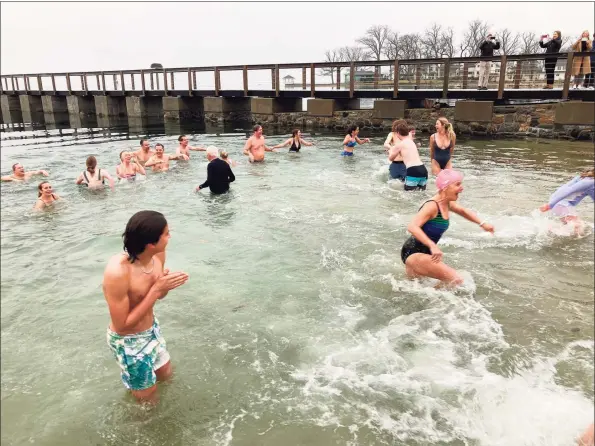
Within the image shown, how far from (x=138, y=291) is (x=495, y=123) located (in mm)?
17970

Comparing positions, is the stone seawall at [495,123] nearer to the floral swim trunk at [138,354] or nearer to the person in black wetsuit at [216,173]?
the person in black wetsuit at [216,173]

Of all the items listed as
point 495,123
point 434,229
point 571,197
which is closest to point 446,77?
point 495,123

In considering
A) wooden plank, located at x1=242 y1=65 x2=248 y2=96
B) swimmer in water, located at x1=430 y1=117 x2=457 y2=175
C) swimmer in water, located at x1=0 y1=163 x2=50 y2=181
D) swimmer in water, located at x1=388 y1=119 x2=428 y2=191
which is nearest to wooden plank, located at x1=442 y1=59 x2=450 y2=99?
swimmer in water, located at x1=388 y1=119 x2=428 y2=191

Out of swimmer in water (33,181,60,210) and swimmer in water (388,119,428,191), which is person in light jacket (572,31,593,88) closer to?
swimmer in water (388,119,428,191)

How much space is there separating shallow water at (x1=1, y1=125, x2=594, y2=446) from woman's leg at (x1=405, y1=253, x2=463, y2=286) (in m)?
0.20

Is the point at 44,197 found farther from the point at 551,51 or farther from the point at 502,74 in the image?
the point at 551,51

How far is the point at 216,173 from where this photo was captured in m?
9.34

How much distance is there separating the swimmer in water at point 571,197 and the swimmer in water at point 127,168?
29.6 ft

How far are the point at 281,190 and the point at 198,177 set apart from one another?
2.78 m

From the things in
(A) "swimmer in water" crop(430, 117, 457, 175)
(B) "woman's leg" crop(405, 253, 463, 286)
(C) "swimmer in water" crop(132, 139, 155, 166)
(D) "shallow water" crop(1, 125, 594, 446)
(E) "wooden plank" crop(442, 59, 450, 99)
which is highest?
(E) "wooden plank" crop(442, 59, 450, 99)

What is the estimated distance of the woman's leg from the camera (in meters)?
4.82

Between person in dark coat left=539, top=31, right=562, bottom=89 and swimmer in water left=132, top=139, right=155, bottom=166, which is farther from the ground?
person in dark coat left=539, top=31, right=562, bottom=89

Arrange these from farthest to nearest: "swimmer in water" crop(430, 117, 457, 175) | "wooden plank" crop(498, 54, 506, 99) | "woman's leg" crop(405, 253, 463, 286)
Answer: "wooden plank" crop(498, 54, 506, 99) → "swimmer in water" crop(430, 117, 457, 175) → "woman's leg" crop(405, 253, 463, 286)

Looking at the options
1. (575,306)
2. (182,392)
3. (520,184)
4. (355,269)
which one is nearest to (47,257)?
(182,392)
